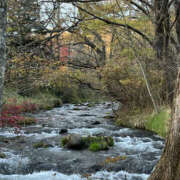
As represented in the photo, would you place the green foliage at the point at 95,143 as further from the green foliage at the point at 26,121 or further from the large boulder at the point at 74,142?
the green foliage at the point at 26,121

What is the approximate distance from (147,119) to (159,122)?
120cm

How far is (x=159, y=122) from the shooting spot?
1117cm

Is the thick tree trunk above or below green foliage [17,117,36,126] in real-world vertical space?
above

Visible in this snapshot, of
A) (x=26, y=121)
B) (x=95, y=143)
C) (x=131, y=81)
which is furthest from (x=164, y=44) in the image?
(x=26, y=121)

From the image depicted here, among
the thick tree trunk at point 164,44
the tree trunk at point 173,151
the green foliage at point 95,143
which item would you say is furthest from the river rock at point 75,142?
the tree trunk at point 173,151

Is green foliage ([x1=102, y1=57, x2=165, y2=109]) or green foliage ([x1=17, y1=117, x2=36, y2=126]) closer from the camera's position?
green foliage ([x1=102, y1=57, x2=165, y2=109])

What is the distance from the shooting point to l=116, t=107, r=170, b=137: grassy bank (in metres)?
10.7

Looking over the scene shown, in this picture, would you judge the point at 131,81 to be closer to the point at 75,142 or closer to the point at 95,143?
the point at 95,143

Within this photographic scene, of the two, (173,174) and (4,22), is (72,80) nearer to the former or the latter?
(4,22)

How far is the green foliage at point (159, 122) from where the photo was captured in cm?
1046

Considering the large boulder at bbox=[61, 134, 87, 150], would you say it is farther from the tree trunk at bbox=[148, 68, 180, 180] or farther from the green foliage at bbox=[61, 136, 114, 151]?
the tree trunk at bbox=[148, 68, 180, 180]

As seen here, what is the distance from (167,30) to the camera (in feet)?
39.2

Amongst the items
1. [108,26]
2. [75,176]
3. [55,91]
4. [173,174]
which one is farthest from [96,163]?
[55,91]

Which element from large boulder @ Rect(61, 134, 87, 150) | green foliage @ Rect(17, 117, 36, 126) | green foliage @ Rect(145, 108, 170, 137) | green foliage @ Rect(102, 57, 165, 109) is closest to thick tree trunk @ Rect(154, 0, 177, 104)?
green foliage @ Rect(102, 57, 165, 109)
